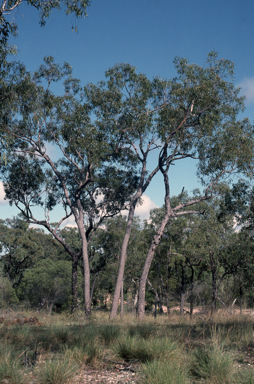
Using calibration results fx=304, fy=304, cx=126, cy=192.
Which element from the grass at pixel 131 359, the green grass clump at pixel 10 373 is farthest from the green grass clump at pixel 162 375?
the green grass clump at pixel 10 373

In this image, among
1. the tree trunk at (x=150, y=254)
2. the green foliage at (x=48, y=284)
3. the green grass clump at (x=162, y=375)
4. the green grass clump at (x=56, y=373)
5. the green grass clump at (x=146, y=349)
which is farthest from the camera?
the green foliage at (x=48, y=284)

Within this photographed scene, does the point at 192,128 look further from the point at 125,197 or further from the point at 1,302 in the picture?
the point at 1,302

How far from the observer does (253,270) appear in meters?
23.7

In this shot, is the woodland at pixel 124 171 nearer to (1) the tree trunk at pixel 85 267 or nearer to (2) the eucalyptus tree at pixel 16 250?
(1) the tree trunk at pixel 85 267

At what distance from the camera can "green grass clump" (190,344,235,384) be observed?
414 centimetres

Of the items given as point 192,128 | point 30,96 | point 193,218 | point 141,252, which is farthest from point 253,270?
point 30,96

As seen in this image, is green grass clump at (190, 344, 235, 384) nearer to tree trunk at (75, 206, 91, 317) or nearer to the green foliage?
tree trunk at (75, 206, 91, 317)

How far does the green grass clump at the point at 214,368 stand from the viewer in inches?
163

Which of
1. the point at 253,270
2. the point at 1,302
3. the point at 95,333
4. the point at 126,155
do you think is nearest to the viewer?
the point at 95,333

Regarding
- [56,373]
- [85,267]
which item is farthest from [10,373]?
[85,267]

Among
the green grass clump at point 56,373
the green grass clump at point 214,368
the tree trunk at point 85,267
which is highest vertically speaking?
the tree trunk at point 85,267

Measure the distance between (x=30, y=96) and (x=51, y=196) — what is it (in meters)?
7.52

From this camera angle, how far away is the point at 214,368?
14.3 feet

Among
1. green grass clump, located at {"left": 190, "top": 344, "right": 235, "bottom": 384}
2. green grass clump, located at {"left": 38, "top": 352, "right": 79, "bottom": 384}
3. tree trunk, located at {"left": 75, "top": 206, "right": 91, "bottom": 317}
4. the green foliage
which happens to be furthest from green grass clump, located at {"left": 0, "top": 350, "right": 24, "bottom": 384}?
the green foliage
